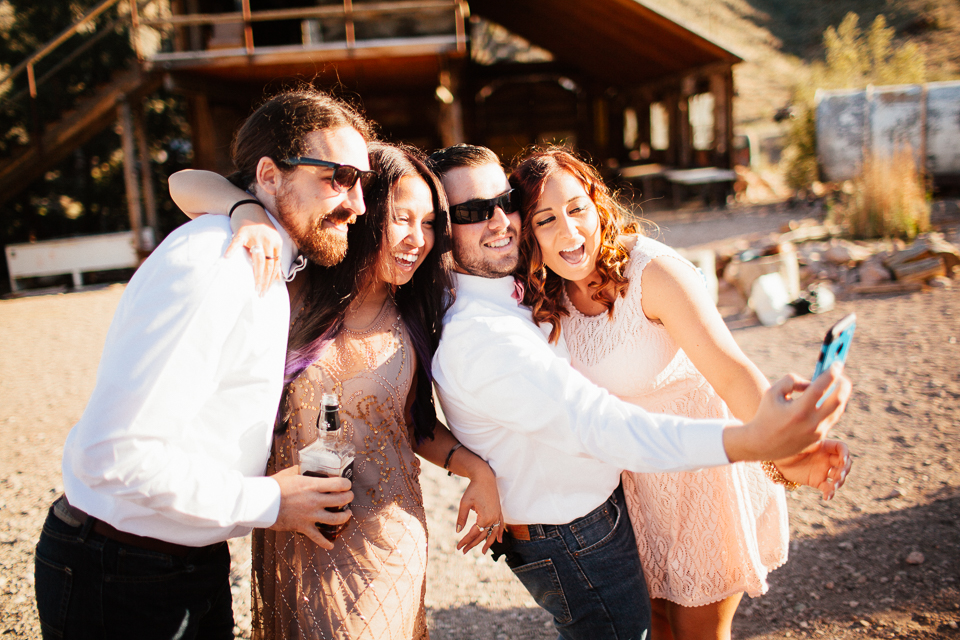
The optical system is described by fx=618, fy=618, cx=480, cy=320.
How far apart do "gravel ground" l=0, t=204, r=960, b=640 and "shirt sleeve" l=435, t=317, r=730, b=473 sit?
167 centimetres

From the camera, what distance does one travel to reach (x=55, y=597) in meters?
1.52

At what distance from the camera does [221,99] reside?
12.2m

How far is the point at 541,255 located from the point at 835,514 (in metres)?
2.52

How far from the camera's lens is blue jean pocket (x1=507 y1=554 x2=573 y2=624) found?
1739 millimetres

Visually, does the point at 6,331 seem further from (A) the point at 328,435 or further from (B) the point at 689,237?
(B) the point at 689,237

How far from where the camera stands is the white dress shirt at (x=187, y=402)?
132 centimetres

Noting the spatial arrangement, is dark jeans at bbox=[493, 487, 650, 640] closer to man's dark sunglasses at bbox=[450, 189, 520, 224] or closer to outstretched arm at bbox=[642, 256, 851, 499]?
outstretched arm at bbox=[642, 256, 851, 499]

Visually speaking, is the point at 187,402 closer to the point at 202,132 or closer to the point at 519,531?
the point at 519,531

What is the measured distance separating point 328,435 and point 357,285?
1.60ft

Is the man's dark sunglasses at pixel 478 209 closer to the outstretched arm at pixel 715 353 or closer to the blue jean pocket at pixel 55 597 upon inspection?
the outstretched arm at pixel 715 353

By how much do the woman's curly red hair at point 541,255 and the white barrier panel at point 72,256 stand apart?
10792 mm

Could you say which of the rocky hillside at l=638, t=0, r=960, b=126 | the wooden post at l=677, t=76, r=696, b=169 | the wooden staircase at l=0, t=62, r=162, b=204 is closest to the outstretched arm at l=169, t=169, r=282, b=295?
the wooden staircase at l=0, t=62, r=162, b=204

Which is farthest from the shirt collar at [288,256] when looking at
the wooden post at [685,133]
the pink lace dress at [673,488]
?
the wooden post at [685,133]

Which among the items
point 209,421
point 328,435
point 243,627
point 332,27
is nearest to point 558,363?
point 328,435
